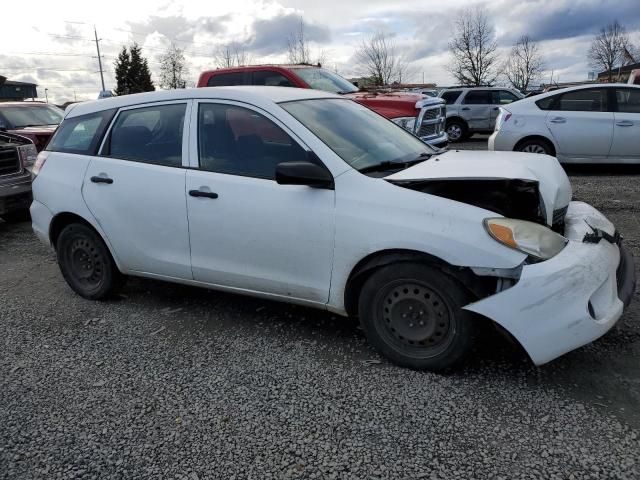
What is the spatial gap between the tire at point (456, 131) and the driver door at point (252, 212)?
563 inches

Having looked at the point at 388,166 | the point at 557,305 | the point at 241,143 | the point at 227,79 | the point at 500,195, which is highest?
the point at 227,79

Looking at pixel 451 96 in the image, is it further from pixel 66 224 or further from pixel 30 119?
pixel 66 224

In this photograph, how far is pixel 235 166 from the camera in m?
3.80

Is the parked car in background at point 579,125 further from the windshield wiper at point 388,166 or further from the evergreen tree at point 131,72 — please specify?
the evergreen tree at point 131,72

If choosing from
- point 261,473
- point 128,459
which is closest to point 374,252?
point 261,473

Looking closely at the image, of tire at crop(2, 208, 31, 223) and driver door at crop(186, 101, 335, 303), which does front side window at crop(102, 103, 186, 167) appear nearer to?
driver door at crop(186, 101, 335, 303)

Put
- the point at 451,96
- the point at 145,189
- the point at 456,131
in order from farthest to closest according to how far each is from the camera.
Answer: the point at 451,96 < the point at 456,131 < the point at 145,189

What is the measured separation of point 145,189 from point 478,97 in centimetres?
1486

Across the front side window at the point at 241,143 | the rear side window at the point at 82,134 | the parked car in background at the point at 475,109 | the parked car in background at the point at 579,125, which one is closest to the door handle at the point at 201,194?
the front side window at the point at 241,143

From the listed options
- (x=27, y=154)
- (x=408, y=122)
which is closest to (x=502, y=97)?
(x=408, y=122)

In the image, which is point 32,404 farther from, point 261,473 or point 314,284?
point 314,284

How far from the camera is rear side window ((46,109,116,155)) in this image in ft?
14.8

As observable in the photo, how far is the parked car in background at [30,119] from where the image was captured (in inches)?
393

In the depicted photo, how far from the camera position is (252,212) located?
363 centimetres
